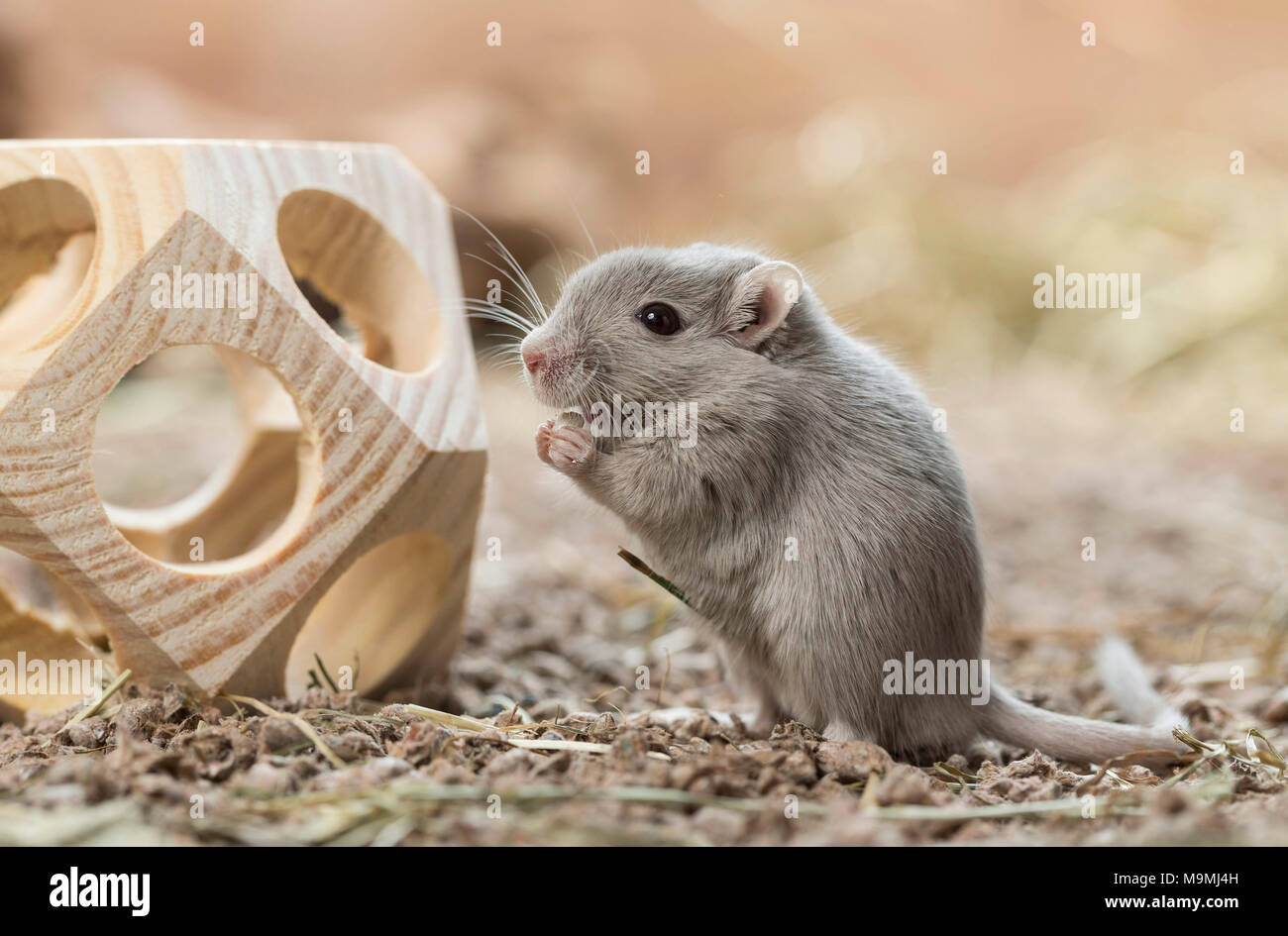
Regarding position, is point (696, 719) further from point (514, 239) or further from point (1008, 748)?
point (514, 239)

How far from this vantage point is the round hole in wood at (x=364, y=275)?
3.46 meters

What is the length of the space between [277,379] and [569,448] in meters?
0.86

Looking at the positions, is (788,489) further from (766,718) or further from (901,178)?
(901,178)

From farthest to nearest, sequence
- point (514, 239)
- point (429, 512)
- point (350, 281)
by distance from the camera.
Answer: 1. point (514, 239)
2. point (350, 281)
3. point (429, 512)

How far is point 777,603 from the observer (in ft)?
10.0

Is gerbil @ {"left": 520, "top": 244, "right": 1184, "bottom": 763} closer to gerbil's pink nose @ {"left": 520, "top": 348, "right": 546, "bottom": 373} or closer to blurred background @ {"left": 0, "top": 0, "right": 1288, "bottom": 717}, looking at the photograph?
gerbil's pink nose @ {"left": 520, "top": 348, "right": 546, "bottom": 373}

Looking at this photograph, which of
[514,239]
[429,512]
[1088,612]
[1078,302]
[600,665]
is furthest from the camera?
[1078,302]

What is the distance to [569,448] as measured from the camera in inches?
126
